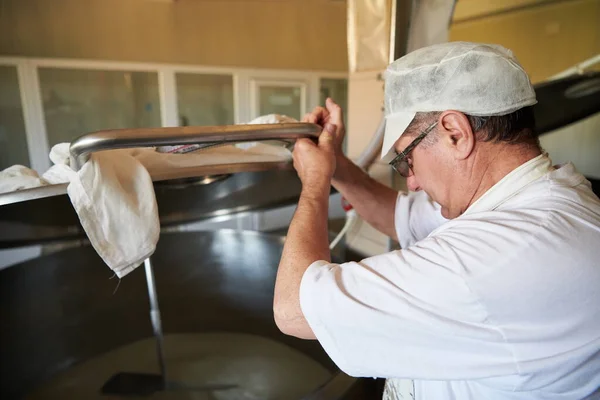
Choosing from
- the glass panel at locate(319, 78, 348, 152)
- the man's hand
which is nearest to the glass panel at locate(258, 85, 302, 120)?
the glass panel at locate(319, 78, 348, 152)

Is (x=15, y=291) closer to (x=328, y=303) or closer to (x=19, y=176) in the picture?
(x=19, y=176)

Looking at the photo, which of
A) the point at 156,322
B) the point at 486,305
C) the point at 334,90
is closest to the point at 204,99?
the point at 334,90

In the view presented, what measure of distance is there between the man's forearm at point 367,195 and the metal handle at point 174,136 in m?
0.27

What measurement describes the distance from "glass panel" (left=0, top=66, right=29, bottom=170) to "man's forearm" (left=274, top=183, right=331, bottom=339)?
2479mm

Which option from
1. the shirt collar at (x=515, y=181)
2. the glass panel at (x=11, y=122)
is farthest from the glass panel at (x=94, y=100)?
the shirt collar at (x=515, y=181)

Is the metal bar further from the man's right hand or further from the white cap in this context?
the white cap

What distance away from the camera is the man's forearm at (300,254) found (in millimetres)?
579

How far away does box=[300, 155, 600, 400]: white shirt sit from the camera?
473 mm

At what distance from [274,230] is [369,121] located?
130 cm

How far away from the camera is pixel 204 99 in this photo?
317 cm

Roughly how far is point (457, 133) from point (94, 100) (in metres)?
2.79

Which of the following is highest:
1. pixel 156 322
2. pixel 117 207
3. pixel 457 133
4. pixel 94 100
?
pixel 94 100

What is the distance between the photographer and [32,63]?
2529mm

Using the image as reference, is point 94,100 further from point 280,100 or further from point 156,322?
point 156,322
